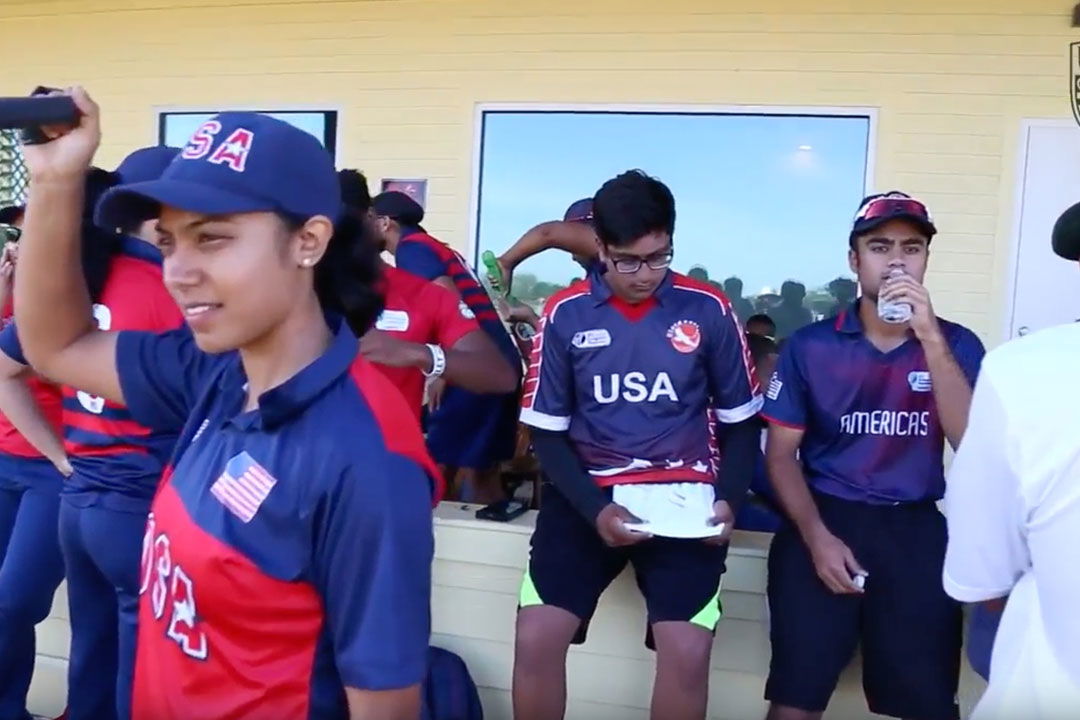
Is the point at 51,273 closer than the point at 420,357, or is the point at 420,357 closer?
the point at 51,273

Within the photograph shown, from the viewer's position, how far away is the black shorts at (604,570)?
2.74 m

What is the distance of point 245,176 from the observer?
145 centimetres

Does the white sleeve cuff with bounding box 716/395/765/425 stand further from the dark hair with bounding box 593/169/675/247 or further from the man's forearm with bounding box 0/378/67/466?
the man's forearm with bounding box 0/378/67/466

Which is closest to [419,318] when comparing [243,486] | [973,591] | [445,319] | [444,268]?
[445,319]

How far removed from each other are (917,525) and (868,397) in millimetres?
366

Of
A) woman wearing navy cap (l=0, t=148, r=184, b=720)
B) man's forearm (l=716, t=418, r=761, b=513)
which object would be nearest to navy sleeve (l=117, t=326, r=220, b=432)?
woman wearing navy cap (l=0, t=148, r=184, b=720)

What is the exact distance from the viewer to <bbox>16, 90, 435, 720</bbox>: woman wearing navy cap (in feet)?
4.64

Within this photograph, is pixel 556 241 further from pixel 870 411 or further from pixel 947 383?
pixel 947 383

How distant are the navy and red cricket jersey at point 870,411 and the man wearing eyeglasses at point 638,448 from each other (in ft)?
0.59

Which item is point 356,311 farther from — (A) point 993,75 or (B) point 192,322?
(A) point 993,75

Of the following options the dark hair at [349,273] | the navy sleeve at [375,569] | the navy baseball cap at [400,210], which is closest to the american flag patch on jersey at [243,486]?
the navy sleeve at [375,569]

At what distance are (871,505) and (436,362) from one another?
1332 mm

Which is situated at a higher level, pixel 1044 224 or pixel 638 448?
pixel 1044 224

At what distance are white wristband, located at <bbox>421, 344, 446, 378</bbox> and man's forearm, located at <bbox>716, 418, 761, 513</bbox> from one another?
2.91ft
